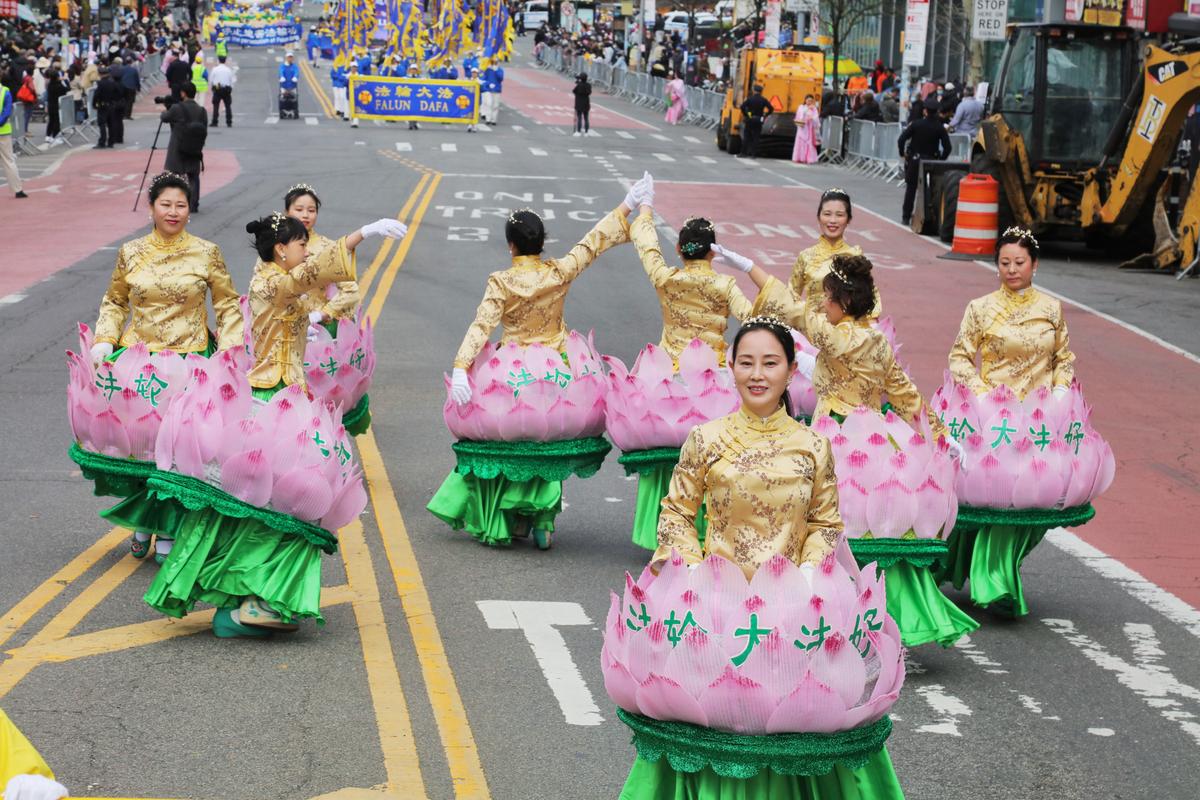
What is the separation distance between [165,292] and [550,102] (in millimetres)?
58111

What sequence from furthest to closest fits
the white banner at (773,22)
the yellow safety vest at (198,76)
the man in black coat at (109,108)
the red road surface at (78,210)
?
1. the white banner at (773,22)
2. the yellow safety vest at (198,76)
3. the man in black coat at (109,108)
4. the red road surface at (78,210)

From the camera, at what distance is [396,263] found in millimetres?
24234

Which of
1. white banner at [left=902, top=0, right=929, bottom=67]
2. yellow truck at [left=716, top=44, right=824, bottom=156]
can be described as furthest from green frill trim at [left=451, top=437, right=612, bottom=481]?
yellow truck at [left=716, top=44, right=824, bottom=156]

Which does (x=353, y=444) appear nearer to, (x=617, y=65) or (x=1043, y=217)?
(x=1043, y=217)

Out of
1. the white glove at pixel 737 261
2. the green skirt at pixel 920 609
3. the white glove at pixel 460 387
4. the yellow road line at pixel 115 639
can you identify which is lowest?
the yellow road line at pixel 115 639

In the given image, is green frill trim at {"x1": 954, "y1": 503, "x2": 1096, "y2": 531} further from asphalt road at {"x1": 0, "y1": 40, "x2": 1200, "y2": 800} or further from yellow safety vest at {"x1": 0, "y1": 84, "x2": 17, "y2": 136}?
yellow safety vest at {"x1": 0, "y1": 84, "x2": 17, "y2": 136}

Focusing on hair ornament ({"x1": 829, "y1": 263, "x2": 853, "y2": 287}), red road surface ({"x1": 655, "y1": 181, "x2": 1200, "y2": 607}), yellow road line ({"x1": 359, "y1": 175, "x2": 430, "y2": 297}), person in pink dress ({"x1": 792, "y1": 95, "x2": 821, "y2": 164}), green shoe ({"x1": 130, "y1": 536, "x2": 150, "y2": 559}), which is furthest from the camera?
person in pink dress ({"x1": 792, "y1": 95, "x2": 821, "y2": 164})

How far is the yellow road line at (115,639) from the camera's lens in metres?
8.09

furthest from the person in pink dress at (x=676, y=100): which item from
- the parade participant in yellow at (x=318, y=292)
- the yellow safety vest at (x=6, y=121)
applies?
the parade participant in yellow at (x=318, y=292)

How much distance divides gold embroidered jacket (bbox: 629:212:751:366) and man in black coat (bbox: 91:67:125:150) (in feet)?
105

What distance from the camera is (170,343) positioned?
9.83 m

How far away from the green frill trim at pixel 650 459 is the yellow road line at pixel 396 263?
6055mm

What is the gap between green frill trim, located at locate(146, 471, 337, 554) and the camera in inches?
321

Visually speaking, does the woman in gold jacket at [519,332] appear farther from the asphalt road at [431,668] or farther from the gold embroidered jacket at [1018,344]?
the gold embroidered jacket at [1018,344]
